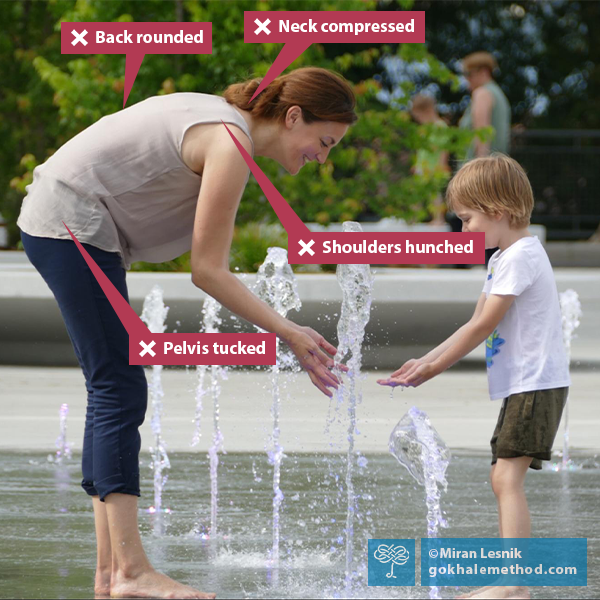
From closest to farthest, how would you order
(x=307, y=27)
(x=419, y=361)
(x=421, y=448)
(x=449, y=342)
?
(x=419, y=361)
(x=449, y=342)
(x=421, y=448)
(x=307, y=27)

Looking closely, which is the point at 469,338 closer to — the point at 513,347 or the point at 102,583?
the point at 513,347

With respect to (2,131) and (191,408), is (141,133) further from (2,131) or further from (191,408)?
(2,131)

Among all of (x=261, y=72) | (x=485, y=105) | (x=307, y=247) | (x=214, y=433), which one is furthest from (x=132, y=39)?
(x=307, y=247)

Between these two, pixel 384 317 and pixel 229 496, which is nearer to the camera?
pixel 229 496

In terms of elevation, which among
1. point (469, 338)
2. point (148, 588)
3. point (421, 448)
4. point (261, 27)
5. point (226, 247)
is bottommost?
point (148, 588)

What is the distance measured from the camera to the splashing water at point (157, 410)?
15.6 feet

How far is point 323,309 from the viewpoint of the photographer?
26.8ft

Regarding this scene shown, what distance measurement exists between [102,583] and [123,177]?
3.54 ft

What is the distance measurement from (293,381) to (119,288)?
4.87 m

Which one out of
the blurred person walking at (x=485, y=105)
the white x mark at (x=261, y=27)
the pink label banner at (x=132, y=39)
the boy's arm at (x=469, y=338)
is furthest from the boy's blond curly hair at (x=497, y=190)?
the blurred person walking at (x=485, y=105)

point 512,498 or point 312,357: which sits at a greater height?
point 312,357

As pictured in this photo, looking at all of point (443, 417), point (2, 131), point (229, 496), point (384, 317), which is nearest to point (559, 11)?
point (2, 131)

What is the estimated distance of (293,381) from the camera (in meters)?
8.15

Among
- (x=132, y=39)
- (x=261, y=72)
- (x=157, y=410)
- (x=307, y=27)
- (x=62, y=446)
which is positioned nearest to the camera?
(x=62, y=446)
